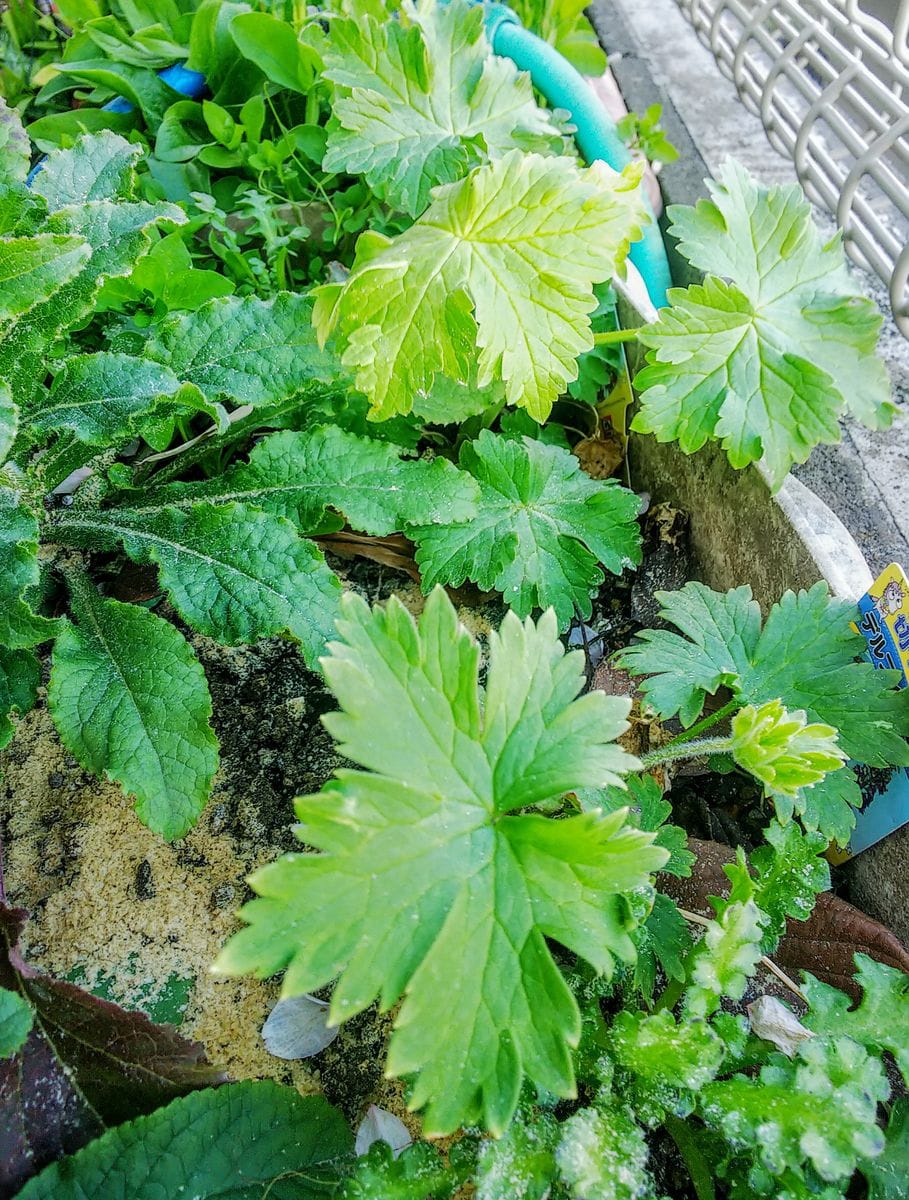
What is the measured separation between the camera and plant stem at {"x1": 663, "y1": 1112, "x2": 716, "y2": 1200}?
34.4 inches

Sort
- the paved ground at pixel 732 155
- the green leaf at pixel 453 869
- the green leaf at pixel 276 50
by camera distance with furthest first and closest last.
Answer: the green leaf at pixel 276 50
the paved ground at pixel 732 155
the green leaf at pixel 453 869

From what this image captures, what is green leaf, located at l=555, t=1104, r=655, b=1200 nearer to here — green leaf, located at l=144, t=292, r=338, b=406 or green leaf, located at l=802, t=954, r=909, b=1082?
green leaf, located at l=802, t=954, r=909, b=1082

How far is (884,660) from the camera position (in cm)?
108

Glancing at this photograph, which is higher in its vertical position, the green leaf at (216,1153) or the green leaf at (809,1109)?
the green leaf at (809,1109)

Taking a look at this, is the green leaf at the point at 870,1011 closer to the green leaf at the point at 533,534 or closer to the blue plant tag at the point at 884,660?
the blue plant tag at the point at 884,660

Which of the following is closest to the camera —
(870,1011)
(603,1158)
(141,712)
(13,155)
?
(603,1158)

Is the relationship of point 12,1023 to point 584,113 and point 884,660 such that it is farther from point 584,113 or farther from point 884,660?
point 584,113

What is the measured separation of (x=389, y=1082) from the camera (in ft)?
3.31

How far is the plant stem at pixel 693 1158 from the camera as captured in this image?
875mm

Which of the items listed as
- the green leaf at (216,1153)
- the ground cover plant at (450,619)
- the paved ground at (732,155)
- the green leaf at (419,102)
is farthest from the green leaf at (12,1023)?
the paved ground at (732,155)

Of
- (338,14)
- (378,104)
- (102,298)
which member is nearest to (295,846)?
(102,298)

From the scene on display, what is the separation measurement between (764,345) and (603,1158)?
99cm

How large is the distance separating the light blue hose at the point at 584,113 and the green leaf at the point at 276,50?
36 centimetres

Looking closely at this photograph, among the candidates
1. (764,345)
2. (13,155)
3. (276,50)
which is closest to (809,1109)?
(764,345)
